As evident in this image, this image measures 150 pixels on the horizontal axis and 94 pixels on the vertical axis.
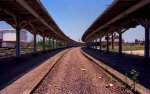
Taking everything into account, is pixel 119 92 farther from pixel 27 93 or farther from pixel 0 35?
pixel 0 35

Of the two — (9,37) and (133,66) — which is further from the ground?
(9,37)

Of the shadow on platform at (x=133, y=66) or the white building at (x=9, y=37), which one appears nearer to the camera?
the shadow on platform at (x=133, y=66)

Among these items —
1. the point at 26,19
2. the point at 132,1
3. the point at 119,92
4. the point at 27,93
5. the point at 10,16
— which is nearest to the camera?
the point at 27,93

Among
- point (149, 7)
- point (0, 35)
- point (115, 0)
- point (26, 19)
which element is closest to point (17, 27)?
point (26, 19)

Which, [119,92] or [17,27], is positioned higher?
[17,27]

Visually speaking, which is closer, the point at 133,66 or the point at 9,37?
the point at 133,66

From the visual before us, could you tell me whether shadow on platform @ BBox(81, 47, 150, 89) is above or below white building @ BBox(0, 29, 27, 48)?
below

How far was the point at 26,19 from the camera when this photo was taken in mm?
38469

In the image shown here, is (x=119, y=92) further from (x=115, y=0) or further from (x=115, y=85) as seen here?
(x=115, y=0)

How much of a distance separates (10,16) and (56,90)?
2290 cm

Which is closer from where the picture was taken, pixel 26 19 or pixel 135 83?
pixel 135 83

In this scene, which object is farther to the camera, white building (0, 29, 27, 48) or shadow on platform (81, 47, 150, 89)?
white building (0, 29, 27, 48)

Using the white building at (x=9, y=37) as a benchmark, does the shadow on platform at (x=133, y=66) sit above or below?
below

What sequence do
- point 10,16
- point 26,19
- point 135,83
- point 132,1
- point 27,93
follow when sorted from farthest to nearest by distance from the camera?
point 26,19
point 10,16
point 132,1
point 135,83
point 27,93
